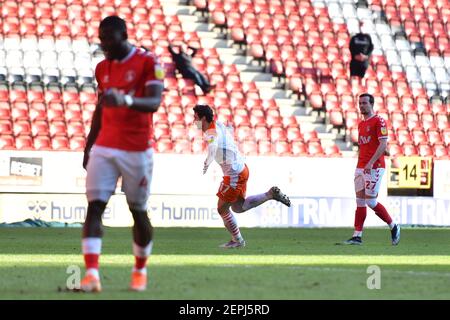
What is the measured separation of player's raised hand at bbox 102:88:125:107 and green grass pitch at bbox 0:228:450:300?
4.53ft

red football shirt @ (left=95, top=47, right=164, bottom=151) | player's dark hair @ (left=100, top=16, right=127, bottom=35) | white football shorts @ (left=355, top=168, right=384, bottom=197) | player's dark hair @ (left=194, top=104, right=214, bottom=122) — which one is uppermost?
player's dark hair @ (left=100, top=16, right=127, bottom=35)

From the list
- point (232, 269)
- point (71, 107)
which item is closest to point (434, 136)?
point (71, 107)

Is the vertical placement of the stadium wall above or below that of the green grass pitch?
above

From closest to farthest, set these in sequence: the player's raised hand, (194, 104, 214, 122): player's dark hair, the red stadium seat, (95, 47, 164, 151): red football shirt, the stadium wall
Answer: the player's raised hand < (95, 47, 164, 151): red football shirt < (194, 104, 214, 122): player's dark hair < the stadium wall < the red stadium seat

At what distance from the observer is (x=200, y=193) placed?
84.0 ft

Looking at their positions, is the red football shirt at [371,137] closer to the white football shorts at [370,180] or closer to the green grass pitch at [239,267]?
the white football shorts at [370,180]

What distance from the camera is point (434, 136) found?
103ft

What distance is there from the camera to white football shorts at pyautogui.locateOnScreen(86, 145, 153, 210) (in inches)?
343

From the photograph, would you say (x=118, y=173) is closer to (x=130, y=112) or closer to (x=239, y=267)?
(x=130, y=112)

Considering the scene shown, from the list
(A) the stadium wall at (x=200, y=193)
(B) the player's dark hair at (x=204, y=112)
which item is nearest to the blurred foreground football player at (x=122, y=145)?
(B) the player's dark hair at (x=204, y=112)

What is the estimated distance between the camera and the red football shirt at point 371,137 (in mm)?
16812

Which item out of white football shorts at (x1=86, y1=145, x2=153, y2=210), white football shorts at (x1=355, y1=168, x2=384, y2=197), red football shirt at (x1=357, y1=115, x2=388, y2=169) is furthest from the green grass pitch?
red football shirt at (x1=357, y1=115, x2=388, y2=169)

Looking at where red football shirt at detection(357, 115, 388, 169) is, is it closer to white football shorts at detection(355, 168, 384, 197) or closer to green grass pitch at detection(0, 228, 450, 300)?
white football shorts at detection(355, 168, 384, 197)

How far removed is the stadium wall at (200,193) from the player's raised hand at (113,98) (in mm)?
15963
